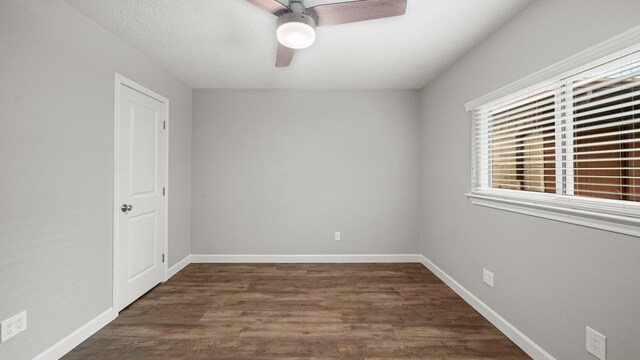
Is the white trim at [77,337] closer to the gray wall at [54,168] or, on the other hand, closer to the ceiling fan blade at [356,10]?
the gray wall at [54,168]

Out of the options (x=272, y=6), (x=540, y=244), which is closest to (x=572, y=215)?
(x=540, y=244)

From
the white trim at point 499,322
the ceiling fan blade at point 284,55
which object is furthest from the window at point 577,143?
the ceiling fan blade at point 284,55

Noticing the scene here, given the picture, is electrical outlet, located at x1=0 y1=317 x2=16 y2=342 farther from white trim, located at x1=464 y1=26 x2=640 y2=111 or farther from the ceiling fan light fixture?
white trim, located at x1=464 y1=26 x2=640 y2=111

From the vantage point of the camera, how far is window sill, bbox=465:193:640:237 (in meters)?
1.29

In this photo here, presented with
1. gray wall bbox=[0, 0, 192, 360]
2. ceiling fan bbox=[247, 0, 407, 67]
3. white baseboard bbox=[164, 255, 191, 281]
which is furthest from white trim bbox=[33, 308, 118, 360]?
ceiling fan bbox=[247, 0, 407, 67]

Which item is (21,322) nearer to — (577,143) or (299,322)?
(299,322)

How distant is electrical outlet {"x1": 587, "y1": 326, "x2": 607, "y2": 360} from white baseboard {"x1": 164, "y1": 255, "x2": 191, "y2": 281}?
12.0 feet

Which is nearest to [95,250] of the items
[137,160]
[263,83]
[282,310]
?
[137,160]

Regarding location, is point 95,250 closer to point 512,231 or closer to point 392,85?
point 512,231

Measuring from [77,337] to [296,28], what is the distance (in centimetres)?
266

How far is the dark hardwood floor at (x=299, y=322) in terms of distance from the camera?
191cm

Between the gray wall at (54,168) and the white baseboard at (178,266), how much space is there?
3.19ft

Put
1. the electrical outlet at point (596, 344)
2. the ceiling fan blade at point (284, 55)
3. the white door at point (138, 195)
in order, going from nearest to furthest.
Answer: the electrical outlet at point (596, 344), the ceiling fan blade at point (284, 55), the white door at point (138, 195)

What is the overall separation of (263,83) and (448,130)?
2.34 meters
